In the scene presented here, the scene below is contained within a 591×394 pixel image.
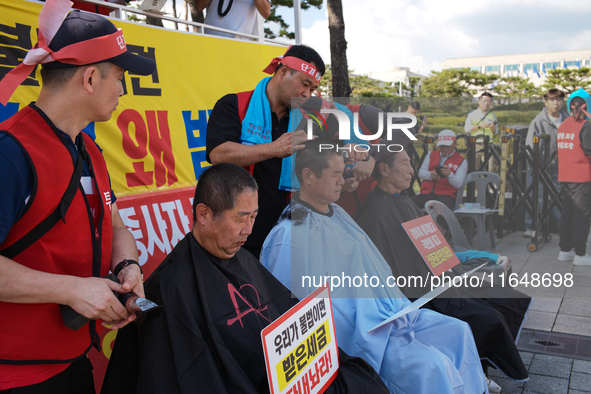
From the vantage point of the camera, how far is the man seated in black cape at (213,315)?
1.32m

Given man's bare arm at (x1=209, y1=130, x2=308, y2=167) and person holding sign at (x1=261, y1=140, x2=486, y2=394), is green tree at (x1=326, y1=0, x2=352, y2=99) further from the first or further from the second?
person holding sign at (x1=261, y1=140, x2=486, y2=394)

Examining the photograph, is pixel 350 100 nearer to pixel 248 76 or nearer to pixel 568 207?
pixel 568 207

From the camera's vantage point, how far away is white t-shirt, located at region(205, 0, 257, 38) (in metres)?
3.60

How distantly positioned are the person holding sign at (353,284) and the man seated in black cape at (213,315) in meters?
0.14

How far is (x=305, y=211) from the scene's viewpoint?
1716 millimetres

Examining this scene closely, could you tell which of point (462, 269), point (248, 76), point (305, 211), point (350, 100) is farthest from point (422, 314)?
point (248, 76)

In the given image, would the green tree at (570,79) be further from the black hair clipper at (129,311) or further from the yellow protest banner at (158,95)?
the black hair clipper at (129,311)

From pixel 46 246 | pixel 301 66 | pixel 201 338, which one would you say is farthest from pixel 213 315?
pixel 301 66

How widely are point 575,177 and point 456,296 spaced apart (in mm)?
875

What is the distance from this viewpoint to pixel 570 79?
28.2 meters

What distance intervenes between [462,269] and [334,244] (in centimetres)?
51

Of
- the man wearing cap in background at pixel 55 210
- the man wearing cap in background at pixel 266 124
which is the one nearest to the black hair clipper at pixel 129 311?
the man wearing cap in background at pixel 55 210

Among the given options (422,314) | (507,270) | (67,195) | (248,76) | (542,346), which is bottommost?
(542,346)

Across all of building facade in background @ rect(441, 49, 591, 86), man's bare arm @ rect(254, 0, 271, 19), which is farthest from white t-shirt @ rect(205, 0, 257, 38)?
building facade in background @ rect(441, 49, 591, 86)
